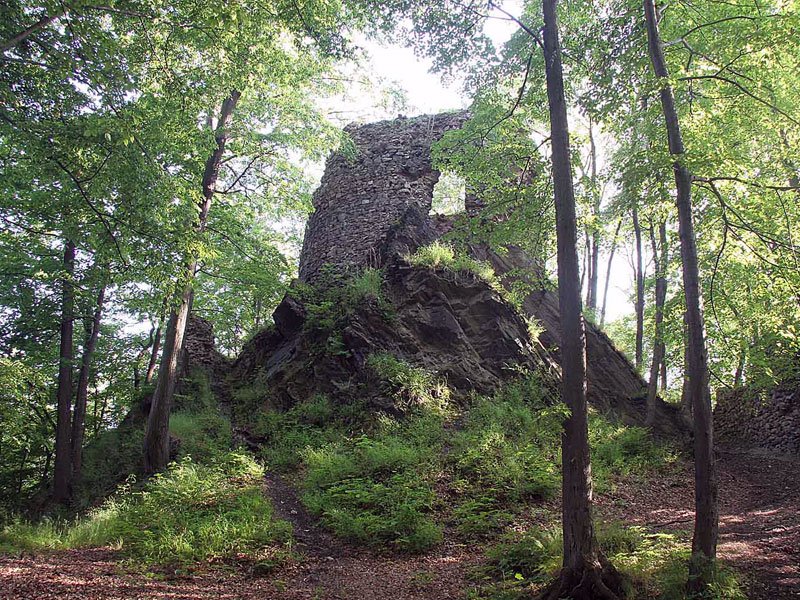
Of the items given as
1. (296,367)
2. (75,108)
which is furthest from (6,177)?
(296,367)

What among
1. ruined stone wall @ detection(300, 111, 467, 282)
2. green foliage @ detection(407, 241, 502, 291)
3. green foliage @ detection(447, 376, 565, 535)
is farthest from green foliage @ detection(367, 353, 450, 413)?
ruined stone wall @ detection(300, 111, 467, 282)

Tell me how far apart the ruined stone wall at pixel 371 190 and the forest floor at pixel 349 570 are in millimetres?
7863

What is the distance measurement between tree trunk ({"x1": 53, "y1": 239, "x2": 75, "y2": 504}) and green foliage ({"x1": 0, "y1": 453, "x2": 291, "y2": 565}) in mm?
3316

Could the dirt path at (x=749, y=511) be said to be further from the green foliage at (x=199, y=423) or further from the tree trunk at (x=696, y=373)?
the green foliage at (x=199, y=423)

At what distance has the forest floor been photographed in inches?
184

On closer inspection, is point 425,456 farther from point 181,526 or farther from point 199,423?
point 199,423

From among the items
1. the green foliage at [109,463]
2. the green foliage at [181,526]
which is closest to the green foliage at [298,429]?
the green foliage at [181,526]

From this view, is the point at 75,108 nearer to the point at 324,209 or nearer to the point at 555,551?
the point at 555,551

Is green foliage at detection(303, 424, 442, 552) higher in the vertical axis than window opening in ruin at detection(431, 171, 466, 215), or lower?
lower

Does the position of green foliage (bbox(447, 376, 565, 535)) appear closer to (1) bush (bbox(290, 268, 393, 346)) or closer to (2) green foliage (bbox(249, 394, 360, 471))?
(2) green foliage (bbox(249, 394, 360, 471))

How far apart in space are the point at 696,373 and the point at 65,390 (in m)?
12.1

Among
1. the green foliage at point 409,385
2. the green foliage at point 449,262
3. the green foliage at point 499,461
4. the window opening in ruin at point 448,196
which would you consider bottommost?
the green foliage at point 499,461

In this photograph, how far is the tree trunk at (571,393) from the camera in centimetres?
451

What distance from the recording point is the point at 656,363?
487 inches
